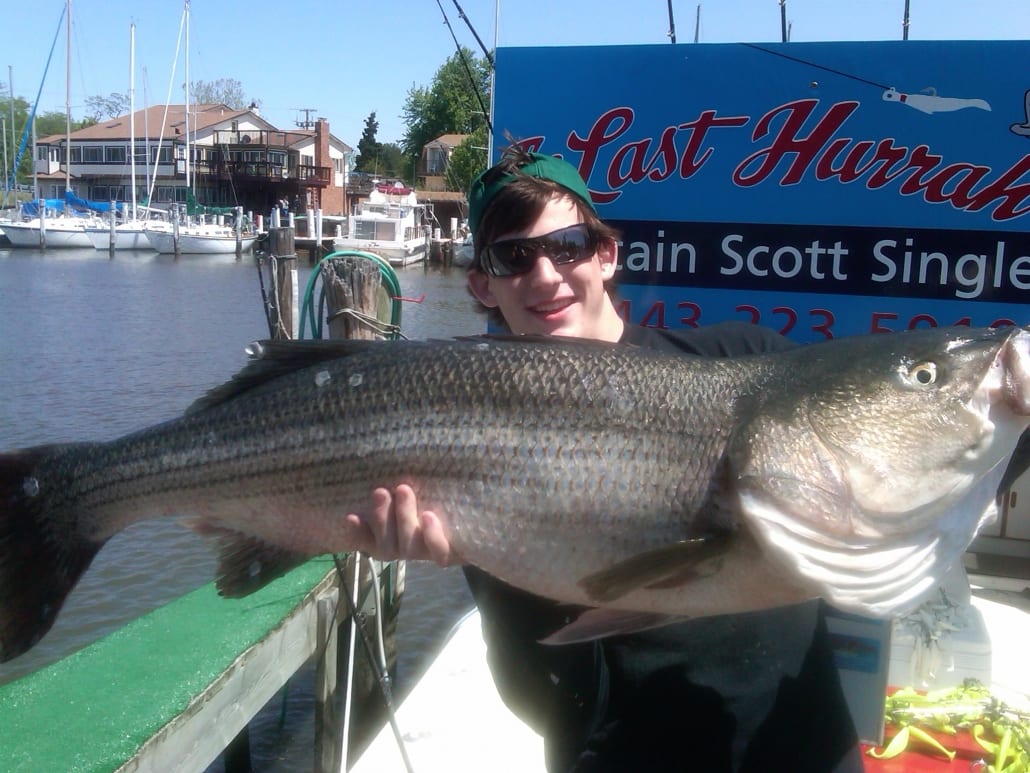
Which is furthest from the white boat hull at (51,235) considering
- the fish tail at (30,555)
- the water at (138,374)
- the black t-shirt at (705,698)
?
the black t-shirt at (705,698)

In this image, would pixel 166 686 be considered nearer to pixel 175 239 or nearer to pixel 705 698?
pixel 705 698

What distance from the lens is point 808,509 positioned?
2025 mm

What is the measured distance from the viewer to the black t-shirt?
227 cm

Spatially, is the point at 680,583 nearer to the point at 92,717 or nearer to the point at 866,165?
the point at 92,717

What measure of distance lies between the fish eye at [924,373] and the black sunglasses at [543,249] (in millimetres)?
1006

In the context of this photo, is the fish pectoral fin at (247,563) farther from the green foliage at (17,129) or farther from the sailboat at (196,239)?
the green foliage at (17,129)

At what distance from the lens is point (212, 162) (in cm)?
6141

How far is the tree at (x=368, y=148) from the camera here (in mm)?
92750

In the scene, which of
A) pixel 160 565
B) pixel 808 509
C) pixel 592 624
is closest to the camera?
pixel 808 509

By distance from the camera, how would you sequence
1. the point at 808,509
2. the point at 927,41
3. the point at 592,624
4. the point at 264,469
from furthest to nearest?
the point at 927,41 < the point at 264,469 < the point at 592,624 < the point at 808,509

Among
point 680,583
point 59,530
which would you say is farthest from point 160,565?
point 680,583

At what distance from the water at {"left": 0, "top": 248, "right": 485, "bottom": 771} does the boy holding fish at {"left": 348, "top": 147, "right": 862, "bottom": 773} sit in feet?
8.57

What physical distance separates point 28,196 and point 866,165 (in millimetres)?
83431

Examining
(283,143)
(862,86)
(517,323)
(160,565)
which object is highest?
(283,143)
